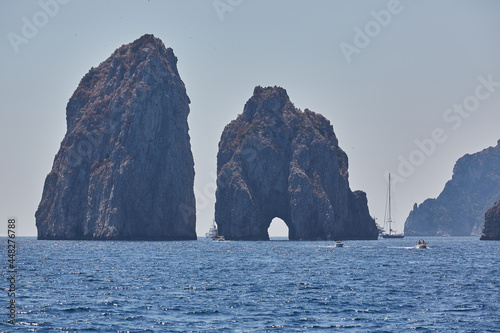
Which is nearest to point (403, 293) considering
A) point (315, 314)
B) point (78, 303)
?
point (315, 314)

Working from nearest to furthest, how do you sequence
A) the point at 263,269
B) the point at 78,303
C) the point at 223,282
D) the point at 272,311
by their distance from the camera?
the point at 272,311
the point at 78,303
the point at 223,282
the point at 263,269

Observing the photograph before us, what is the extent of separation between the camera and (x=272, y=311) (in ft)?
151

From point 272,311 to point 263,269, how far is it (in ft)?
116

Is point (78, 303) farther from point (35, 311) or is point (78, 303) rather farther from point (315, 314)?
point (315, 314)

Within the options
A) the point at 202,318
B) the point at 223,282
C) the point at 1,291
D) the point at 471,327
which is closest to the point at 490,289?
the point at 471,327

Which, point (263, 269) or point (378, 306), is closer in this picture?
point (378, 306)

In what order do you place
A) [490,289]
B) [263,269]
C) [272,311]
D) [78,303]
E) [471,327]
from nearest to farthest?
[471,327] < [272,311] < [78,303] < [490,289] < [263,269]

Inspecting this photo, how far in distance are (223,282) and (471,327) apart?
1166 inches

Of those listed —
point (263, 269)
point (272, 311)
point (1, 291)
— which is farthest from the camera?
point (263, 269)

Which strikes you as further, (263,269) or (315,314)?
(263,269)

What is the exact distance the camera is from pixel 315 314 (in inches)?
1768

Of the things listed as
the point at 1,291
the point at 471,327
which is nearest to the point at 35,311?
the point at 1,291

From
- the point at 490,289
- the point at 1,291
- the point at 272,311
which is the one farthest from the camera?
the point at 490,289

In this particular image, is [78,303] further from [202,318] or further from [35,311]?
[202,318]
